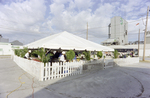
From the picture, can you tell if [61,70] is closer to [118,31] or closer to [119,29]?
[119,29]

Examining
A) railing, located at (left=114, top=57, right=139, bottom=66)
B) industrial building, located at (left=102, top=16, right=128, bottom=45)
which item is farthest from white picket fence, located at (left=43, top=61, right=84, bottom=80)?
industrial building, located at (left=102, top=16, right=128, bottom=45)

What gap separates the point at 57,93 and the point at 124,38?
48028 mm

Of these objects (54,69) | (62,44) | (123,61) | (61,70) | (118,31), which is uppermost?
(118,31)

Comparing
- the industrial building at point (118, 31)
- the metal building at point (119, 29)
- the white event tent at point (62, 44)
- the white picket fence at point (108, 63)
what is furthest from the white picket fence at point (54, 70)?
the metal building at point (119, 29)

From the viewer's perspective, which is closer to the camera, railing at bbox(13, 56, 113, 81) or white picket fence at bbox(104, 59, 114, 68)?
railing at bbox(13, 56, 113, 81)

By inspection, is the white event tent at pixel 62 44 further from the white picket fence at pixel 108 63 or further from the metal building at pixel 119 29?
the metal building at pixel 119 29

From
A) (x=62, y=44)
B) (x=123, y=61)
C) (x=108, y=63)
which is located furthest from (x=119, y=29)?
(x=62, y=44)

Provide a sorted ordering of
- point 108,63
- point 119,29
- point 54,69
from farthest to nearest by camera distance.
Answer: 1. point 119,29
2. point 108,63
3. point 54,69

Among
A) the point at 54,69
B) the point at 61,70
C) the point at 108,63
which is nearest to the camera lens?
the point at 54,69

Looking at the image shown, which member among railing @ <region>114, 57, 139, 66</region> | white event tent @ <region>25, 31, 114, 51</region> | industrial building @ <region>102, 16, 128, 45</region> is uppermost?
industrial building @ <region>102, 16, 128, 45</region>

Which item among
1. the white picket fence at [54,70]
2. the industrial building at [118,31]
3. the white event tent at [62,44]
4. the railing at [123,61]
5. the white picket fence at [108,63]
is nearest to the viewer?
the white picket fence at [54,70]

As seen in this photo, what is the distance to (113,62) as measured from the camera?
10.6 m

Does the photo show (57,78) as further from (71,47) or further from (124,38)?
(124,38)

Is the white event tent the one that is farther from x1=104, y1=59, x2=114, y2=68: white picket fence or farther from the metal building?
the metal building
